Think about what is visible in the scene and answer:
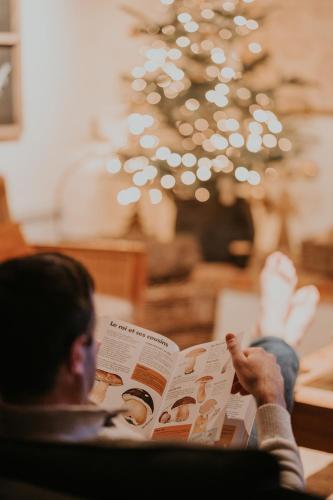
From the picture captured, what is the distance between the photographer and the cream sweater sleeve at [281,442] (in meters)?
1.47

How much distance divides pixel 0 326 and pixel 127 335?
627 millimetres

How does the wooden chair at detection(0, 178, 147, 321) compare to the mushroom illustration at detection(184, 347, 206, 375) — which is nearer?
the mushroom illustration at detection(184, 347, 206, 375)

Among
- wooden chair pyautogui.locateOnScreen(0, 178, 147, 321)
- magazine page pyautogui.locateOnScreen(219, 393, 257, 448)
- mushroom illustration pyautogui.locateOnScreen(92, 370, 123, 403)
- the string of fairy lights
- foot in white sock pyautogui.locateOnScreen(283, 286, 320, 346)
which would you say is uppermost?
the string of fairy lights

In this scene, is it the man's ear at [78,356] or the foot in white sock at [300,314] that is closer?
the man's ear at [78,356]

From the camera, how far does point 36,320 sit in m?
1.24

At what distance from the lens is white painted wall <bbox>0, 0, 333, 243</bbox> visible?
501 cm

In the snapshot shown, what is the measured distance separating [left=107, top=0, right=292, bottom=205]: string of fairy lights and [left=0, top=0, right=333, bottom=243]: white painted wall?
542 millimetres

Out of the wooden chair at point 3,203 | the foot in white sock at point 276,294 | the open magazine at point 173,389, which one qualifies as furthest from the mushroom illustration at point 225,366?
the wooden chair at point 3,203

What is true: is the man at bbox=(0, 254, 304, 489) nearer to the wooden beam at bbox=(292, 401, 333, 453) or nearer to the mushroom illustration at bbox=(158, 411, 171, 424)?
the mushroom illustration at bbox=(158, 411, 171, 424)

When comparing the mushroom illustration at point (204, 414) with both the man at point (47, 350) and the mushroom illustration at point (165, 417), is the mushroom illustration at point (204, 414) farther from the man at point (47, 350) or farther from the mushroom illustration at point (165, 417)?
the man at point (47, 350)

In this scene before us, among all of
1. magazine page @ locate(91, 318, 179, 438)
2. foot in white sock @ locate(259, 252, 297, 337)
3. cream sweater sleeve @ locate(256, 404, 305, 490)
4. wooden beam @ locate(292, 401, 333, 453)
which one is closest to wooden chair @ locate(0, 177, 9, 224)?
foot in white sock @ locate(259, 252, 297, 337)

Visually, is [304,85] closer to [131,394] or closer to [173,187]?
[173,187]

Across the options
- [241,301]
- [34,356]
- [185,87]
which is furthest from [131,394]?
[185,87]

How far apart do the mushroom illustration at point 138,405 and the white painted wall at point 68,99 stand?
317cm
